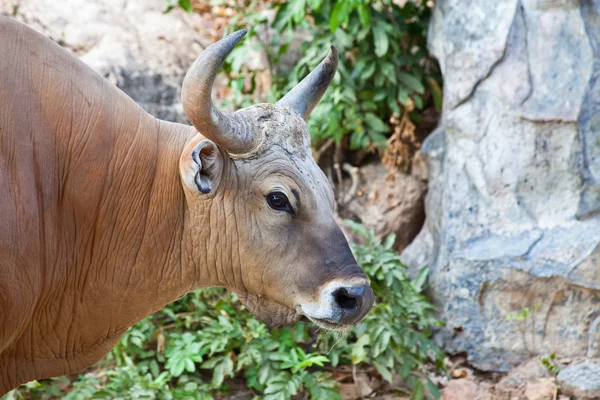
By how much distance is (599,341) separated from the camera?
6379 mm

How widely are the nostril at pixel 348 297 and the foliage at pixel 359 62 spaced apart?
3.95m

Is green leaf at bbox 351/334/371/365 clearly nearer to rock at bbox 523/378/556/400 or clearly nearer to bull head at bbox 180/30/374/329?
rock at bbox 523/378/556/400

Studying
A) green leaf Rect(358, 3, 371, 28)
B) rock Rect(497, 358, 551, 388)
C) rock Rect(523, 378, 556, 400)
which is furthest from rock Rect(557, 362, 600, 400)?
green leaf Rect(358, 3, 371, 28)

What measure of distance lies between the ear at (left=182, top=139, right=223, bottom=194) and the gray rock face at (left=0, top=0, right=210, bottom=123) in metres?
3.95

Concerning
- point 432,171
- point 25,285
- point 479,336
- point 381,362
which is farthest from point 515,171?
point 25,285

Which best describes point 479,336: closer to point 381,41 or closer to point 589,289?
point 589,289

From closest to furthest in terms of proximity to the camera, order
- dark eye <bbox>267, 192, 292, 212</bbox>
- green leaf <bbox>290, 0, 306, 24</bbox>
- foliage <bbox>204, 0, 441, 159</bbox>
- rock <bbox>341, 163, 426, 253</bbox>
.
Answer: dark eye <bbox>267, 192, 292, 212</bbox> < green leaf <bbox>290, 0, 306, 24</bbox> < foliage <bbox>204, 0, 441, 159</bbox> < rock <bbox>341, 163, 426, 253</bbox>

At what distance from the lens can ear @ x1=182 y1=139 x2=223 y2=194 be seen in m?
3.60

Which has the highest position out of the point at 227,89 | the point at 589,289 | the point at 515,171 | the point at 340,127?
the point at 227,89

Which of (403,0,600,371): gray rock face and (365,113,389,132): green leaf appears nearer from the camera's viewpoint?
(403,0,600,371): gray rock face

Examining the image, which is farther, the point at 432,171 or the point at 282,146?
the point at 432,171

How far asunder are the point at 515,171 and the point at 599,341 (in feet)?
5.07

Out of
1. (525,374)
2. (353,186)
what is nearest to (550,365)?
(525,374)

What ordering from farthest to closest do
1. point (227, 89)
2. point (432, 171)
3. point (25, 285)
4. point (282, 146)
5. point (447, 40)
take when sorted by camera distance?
point (227, 89)
point (432, 171)
point (447, 40)
point (282, 146)
point (25, 285)
